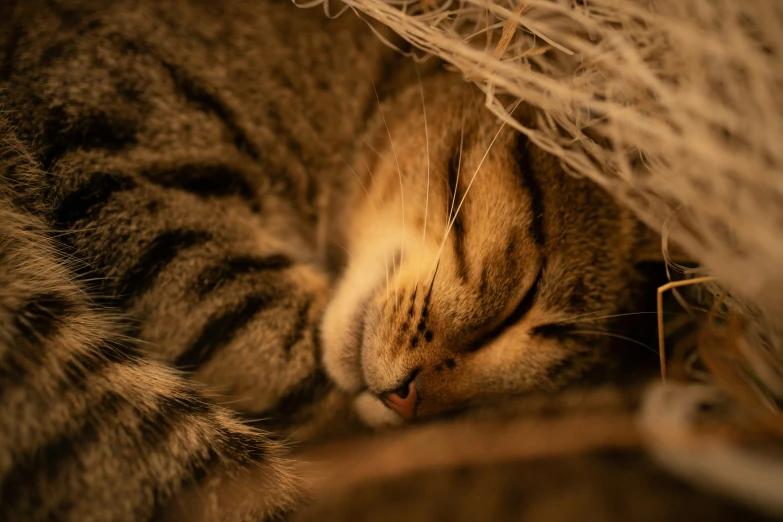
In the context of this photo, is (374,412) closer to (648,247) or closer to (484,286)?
(484,286)


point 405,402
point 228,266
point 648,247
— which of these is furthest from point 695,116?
point 228,266

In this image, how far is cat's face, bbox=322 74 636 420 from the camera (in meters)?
0.95

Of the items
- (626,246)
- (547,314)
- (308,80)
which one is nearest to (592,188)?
(626,246)

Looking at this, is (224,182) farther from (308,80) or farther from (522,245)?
(522,245)

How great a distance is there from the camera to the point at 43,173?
0.97 m

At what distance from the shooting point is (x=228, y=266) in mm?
1047

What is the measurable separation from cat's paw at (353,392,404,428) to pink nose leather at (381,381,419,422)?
0.10 ft

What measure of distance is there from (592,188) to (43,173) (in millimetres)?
970

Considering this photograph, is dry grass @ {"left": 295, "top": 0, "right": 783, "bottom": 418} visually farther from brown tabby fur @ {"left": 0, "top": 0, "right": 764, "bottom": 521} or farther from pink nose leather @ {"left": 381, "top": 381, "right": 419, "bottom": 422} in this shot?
pink nose leather @ {"left": 381, "top": 381, "right": 419, "bottom": 422}

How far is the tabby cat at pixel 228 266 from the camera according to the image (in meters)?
0.90

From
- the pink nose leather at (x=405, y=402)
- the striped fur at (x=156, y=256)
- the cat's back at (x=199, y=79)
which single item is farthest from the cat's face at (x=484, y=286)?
the cat's back at (x=199, y=79)

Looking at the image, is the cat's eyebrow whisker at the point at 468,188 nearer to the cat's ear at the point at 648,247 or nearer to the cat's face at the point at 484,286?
the cat's face at the point at 484,286

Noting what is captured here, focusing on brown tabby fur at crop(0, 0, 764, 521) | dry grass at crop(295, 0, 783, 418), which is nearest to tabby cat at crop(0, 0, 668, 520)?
brown tabby fur at crop(0, 0, 764, 521)

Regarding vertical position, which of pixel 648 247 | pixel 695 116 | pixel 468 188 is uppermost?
pixel 695 116
